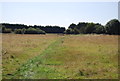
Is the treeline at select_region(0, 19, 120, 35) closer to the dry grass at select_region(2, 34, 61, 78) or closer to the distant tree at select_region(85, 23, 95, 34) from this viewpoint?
the distant tree at select_region(85, 23, 95, 34)

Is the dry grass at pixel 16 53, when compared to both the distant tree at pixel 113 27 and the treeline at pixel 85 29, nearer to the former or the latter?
the distant tree at pixel 113 27

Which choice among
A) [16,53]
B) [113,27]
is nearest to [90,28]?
[113,27]

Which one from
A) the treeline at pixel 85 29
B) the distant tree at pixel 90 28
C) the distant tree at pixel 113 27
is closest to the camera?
the distant tree at pixel 113 27

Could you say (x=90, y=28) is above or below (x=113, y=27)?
below

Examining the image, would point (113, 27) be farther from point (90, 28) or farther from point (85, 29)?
point (85, 29)

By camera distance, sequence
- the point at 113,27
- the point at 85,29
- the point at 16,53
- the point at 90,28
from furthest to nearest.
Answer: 1. the point at 85,29
2. the point at 90,28
3. the point at 113,27
4. the point at 16,53

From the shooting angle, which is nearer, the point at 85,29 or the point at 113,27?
the point at 113,27

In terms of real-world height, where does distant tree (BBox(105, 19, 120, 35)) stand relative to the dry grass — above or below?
above

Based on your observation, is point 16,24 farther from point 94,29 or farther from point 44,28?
point 94,29

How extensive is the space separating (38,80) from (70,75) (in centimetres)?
250

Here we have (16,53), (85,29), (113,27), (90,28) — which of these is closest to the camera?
(16,53)

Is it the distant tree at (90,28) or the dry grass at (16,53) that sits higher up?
the distant tree at (90,28)

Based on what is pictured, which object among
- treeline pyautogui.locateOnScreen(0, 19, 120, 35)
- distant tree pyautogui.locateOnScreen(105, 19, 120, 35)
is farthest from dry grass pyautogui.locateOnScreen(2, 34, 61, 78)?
treeline pyautogui.locateOnScreen(0, 19, 120, 35)

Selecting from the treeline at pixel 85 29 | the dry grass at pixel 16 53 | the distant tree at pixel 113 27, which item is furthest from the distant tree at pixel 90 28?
the dry grass at pixel 16 53
